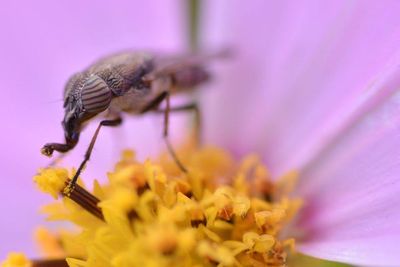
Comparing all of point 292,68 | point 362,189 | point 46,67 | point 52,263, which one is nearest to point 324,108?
point 292,68

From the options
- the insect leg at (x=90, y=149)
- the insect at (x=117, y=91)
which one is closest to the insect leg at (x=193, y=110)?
the insect at (x=117, y=91)

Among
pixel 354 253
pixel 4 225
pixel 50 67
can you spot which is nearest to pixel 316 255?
pixel 354 253

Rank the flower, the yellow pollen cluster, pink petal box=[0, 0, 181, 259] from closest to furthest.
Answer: the yellow pollen cluster
the flower
pink petal box=[0, 0, 181, 259]

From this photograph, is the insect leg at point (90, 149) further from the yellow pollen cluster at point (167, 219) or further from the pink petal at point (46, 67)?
the pink petal at point (46, 67)

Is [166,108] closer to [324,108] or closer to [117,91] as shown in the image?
[117,91]

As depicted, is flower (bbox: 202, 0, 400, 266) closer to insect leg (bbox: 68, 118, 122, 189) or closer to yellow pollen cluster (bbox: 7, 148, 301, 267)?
yellow pollen cluster (bbox: 7, 148, 301, 267)

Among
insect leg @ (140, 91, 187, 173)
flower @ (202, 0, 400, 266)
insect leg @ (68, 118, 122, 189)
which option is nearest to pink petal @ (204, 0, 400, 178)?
flower @ (202, 0, 400, 266)

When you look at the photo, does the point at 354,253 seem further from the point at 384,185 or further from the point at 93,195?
the point at 93,195
